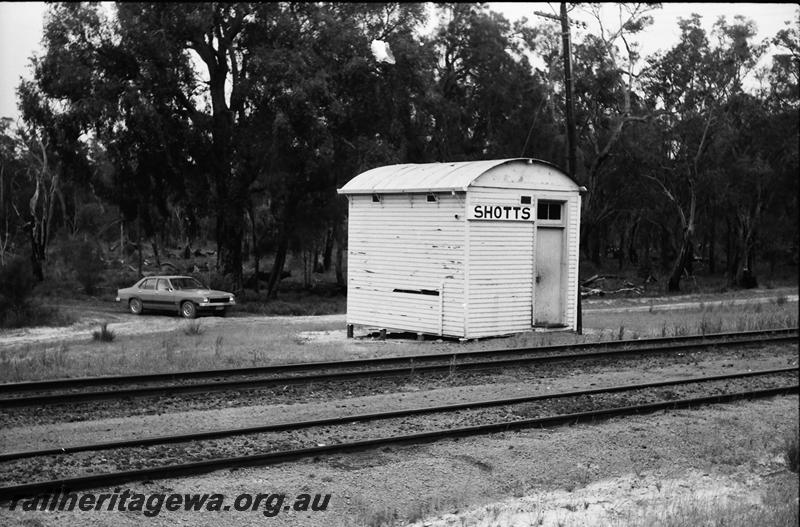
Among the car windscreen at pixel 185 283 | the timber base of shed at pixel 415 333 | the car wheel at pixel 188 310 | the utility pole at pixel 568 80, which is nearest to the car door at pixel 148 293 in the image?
the car windscreen at pixel 185 283

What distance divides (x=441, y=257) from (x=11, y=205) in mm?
33195

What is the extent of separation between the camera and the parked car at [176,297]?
25828mm

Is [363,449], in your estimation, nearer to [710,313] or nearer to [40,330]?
[40,330]

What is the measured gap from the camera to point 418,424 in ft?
33.7

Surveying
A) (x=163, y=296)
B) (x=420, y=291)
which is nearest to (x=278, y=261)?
(x=163, y=296)

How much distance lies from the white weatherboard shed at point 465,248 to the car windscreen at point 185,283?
8.27m

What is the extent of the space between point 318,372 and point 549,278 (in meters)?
7.69

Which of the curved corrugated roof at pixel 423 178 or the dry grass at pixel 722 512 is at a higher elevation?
the curved corrugated roof at pixel 423 178

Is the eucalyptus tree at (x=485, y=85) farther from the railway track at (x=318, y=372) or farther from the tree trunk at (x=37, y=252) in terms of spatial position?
the railway track at (x=318, y=372)

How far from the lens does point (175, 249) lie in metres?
48.5

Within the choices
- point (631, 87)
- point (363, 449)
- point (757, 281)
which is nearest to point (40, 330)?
point (363, 449)

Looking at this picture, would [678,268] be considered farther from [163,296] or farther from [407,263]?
[407,263]

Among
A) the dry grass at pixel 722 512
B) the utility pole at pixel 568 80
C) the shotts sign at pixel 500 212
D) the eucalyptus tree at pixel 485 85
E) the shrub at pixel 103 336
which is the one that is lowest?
the dry grass at pixel 722 512

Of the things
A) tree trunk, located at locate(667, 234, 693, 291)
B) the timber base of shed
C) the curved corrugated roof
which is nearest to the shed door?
the timber base of shed
